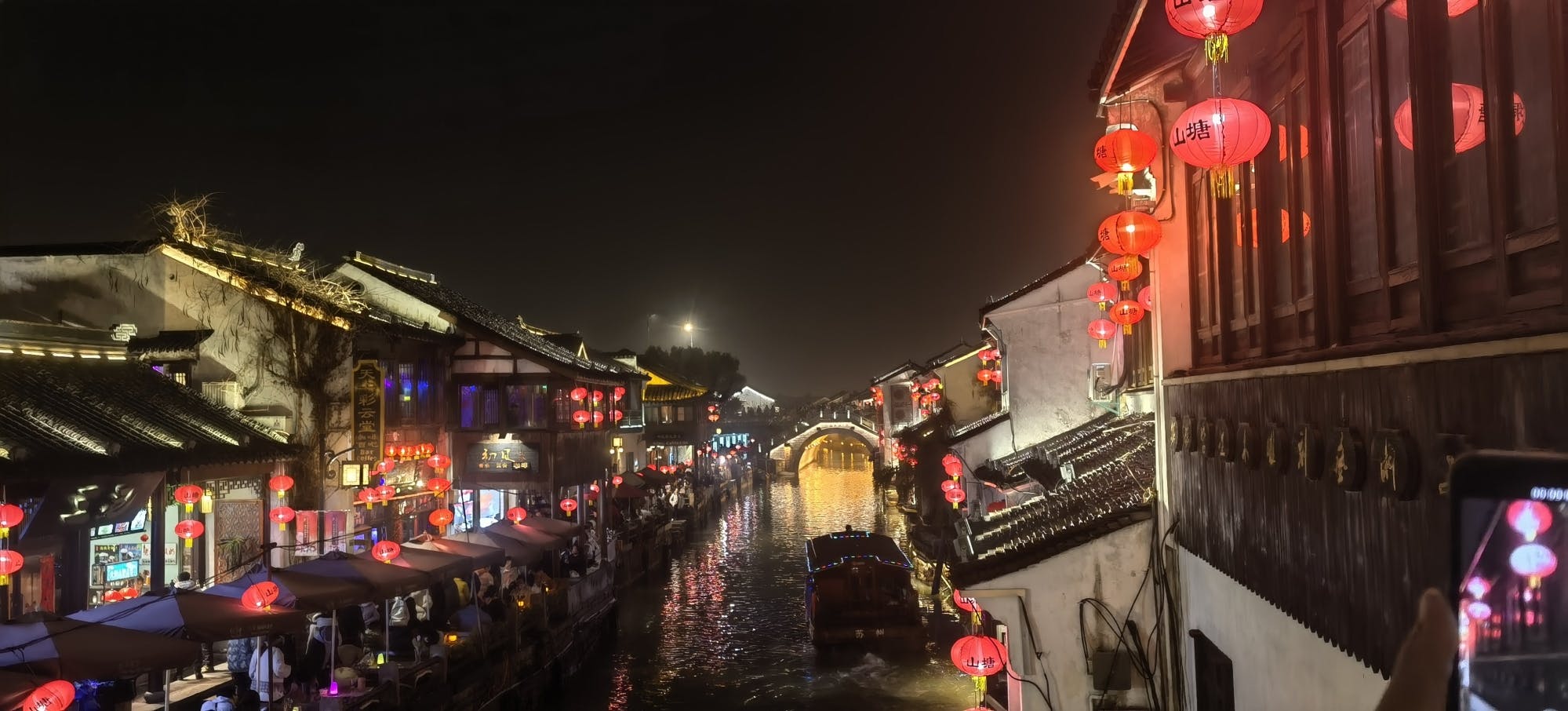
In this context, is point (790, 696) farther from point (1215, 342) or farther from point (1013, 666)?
point (1215, 342)

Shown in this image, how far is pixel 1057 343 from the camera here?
86.2 ft

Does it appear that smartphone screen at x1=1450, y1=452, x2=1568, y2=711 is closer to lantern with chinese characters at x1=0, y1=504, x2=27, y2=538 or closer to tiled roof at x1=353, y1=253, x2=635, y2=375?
lantern with chinese characters at x1=0, y1=504, x2=27, y2=538

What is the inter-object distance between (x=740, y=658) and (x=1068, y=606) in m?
16.6

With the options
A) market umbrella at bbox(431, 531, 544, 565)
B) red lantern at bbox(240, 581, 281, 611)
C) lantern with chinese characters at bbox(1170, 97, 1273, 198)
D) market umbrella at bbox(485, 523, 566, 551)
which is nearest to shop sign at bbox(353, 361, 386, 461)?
market umbrella at bbox(431, 531, 544, 565)

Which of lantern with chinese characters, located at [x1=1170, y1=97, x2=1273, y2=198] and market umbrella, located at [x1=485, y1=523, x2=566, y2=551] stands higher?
lantern with chinese characters, located at [x1=1170, y1=97, x2=1273, y2=198]

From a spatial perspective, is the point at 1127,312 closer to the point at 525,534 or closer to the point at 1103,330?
the point at 1103,330

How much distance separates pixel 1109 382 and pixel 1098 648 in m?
12.1

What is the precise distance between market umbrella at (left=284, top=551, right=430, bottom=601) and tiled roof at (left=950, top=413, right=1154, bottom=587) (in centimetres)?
1071

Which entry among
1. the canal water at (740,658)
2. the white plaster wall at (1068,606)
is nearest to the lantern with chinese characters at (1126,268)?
the white plaster wall at (1068,606)

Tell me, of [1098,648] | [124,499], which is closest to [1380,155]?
[1098,648]

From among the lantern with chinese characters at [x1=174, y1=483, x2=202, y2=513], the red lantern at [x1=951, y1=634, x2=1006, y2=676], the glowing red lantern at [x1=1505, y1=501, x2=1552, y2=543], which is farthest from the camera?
the lantern with chinese characters at [x1=174, y1=483, x2=202, y2=513]

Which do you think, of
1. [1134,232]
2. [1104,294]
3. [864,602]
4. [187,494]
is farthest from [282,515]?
[1134,232]

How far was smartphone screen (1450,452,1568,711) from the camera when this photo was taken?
267cm

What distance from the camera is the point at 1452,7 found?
4.57 metres
